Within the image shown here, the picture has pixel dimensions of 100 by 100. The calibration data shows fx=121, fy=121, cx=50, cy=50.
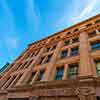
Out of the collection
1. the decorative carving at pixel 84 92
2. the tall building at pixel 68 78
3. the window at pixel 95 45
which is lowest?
the decorative carving at pixel 84 92

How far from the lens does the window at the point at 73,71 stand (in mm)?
13236

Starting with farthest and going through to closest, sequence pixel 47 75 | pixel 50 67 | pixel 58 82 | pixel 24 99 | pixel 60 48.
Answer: pixel 60 48
pixel 50 67
pixel 47 75
pixel 24 99
pixel 58 82

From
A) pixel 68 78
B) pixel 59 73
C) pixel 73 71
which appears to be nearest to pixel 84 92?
pixel 68 78

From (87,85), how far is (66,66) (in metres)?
4.81

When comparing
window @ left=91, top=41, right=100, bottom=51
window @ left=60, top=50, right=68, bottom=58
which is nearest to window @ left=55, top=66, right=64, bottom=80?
window @ left=60, top=50, right=68, bottom=58

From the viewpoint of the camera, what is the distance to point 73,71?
13.8 metres

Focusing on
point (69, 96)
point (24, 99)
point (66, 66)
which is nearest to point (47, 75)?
point (66, 66)

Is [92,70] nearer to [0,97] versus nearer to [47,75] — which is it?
[47,75]

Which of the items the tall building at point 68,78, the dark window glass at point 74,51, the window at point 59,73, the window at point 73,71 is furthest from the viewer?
the dark window glass at point 74,51

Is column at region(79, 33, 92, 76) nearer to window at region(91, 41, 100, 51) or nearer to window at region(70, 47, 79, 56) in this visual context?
window at region(91, 41, 100, 51)

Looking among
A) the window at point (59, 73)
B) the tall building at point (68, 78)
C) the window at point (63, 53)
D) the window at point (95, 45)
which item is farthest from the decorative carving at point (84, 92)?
the window at point (63, 53)

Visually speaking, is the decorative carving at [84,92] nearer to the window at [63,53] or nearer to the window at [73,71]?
the window at [73,71]

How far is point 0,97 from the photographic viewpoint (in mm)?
17062

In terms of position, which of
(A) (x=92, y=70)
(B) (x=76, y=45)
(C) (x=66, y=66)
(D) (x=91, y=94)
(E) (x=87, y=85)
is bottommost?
(D) (x=91, y=94)
